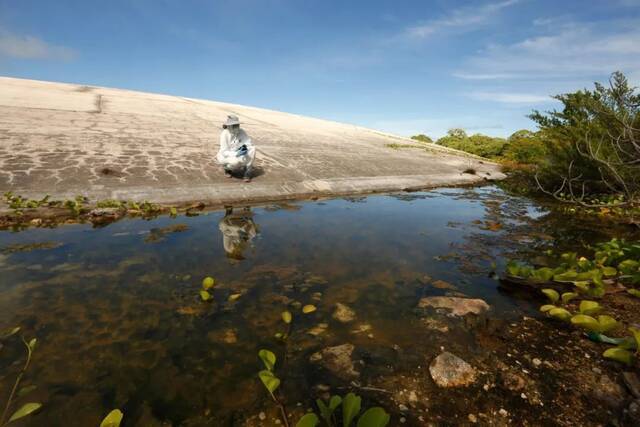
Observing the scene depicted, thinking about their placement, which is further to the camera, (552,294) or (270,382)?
(552,294)

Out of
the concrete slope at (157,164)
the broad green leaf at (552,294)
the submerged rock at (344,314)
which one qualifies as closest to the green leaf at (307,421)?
the submerged rock at (344,314)

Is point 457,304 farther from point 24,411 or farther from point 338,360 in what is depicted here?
point 24,411

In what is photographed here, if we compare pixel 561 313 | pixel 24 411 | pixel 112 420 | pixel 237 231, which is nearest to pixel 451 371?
pixel 561 313

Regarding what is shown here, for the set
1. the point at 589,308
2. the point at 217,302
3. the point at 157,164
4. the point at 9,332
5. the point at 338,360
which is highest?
the point at 589,308

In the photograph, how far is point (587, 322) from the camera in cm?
251

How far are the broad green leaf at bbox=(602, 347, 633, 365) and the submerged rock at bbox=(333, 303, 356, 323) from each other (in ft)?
6.04

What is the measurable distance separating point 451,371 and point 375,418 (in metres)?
0.86

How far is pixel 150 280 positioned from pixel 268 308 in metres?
1.47

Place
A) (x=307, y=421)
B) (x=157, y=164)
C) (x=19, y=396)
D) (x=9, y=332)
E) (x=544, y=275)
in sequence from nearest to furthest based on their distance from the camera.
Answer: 1. (x=307, y=421)
2. (x=19, y=396)
3. (x=9, y=332)
4. (x=544, y=275)
5. (x=157, y=164)

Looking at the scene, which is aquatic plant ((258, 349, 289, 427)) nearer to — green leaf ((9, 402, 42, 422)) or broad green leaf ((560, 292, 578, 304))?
green leaf ((9, 402, 42, 422))

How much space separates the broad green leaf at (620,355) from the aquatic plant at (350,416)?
5.42ft

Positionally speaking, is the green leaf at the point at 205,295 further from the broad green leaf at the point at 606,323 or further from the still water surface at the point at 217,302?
the broad green leaf at the point at 606,323

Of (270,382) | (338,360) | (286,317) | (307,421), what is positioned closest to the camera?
(307,421)

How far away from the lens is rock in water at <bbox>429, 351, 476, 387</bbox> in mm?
2184
